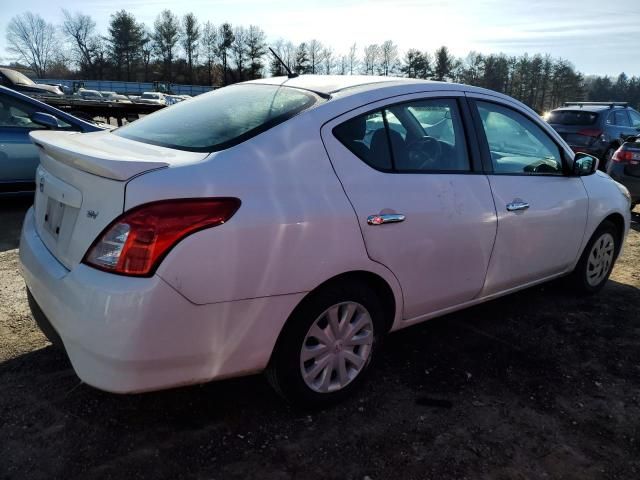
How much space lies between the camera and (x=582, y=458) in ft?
7.68

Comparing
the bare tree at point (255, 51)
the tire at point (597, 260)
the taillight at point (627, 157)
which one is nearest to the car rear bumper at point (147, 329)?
the tire at point (597, 260)

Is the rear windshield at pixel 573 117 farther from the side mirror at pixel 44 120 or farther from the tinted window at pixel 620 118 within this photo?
the side mirror at pixel 44 120

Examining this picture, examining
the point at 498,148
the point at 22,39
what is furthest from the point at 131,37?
the point at 498,148

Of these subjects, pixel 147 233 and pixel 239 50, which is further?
pixel 239 50

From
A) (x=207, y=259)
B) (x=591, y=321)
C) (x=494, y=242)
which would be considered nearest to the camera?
(x=207, y=259)

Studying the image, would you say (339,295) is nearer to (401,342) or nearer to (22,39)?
(401,342)

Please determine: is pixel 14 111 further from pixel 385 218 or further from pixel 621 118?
pixel 621 118

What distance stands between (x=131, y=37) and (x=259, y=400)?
96.7 meters

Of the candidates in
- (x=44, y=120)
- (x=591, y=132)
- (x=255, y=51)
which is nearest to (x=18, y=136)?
(x=44, y=120)

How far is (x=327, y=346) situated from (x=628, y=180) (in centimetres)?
684

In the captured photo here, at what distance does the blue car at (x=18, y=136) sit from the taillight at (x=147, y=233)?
4.65 meters

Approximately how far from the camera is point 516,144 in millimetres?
3436

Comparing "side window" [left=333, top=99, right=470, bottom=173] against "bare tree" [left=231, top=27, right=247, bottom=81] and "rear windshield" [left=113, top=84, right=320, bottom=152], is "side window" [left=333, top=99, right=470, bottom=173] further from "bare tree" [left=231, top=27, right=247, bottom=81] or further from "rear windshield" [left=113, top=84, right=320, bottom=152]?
"bare tree" [left=231, top=27, right=247, bottom=81]

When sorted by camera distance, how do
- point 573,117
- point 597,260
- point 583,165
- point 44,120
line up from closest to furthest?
1. point 583,165
2. point 597,260
3. point 44,120
4. point 573,117
